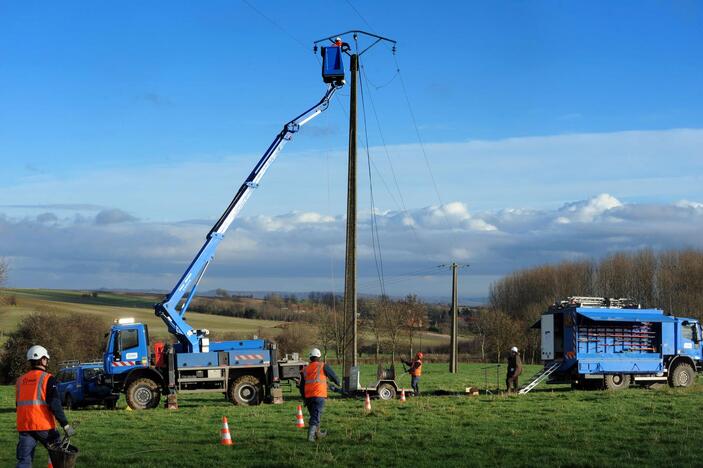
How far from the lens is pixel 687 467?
1318 cm

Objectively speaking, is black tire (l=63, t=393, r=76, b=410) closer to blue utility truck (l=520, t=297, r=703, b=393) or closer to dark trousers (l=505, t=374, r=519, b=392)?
dark trousers (l=505, t=374, r=519, b=392)

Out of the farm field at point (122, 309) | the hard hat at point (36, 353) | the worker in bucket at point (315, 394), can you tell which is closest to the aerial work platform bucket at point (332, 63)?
the worker in bucket at point (315, 394)

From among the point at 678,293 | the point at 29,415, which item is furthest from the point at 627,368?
the point at 678,293

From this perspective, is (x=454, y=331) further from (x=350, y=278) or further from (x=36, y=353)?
(x=36, y=353)

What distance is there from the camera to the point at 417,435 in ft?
57.0

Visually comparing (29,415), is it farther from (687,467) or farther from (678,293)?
(678,293)

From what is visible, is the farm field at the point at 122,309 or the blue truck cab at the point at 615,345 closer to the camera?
the blue truck cab at the point at 615,345

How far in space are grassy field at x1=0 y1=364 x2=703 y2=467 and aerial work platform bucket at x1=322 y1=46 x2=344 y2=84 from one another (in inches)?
444

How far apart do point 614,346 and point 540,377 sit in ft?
10.2

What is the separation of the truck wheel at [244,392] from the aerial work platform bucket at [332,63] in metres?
10.4

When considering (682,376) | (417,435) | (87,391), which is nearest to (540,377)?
(682,376)

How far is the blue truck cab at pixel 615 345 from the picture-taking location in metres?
31.6

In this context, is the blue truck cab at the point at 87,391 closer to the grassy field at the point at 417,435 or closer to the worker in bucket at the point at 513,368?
the grassy field at the point at 417,435

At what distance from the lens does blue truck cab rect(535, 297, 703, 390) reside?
31625 millimetres
